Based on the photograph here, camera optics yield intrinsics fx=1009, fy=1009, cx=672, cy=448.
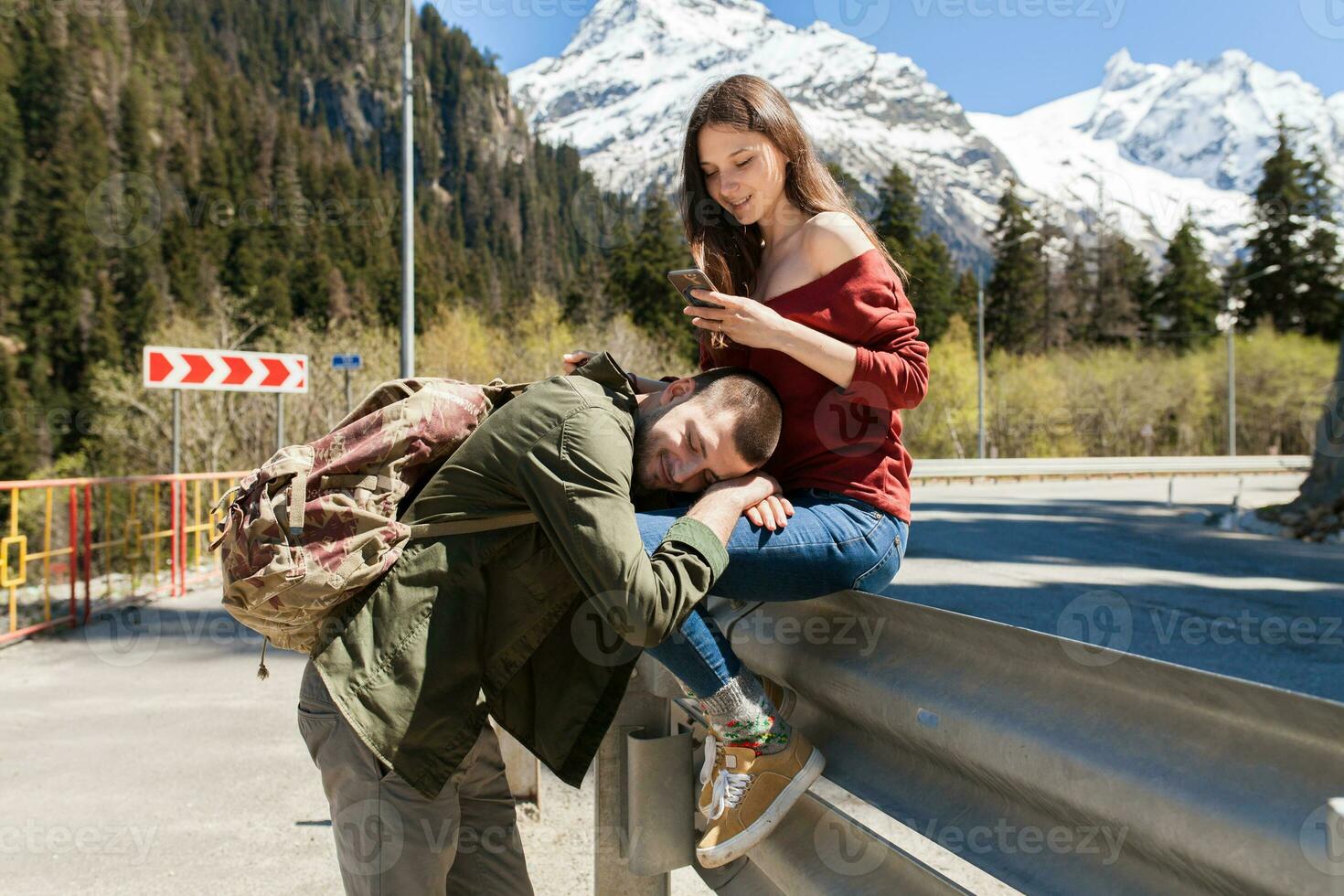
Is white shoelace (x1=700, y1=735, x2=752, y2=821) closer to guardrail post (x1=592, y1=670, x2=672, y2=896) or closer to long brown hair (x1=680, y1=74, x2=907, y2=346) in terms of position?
guardrail post (x1=592, y1=670, x2=672, y2=896)

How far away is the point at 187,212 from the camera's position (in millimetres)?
74750

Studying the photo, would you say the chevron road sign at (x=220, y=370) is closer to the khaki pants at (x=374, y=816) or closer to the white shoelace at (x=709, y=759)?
the khaki pants at (x=374, y=816)

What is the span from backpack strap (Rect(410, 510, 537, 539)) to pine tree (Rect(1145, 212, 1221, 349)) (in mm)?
73186

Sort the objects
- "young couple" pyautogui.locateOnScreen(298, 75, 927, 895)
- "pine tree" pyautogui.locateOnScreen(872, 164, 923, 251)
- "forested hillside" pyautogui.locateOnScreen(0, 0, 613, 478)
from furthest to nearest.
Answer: "forested hillside" pyautogui.locateOnScreen(0, 0, 613, 478) → "pine tree" pyautogui.locateOnScreen(872, 164, 923, 251) → "young couple" pyautogui.locateOnScreen(298, 75, 927, 895)

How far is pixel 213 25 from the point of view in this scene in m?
137

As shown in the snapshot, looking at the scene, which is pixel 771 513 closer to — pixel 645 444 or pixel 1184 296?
pixel 645 444

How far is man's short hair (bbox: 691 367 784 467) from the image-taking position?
215 centimetres

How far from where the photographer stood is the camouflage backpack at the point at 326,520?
186cm

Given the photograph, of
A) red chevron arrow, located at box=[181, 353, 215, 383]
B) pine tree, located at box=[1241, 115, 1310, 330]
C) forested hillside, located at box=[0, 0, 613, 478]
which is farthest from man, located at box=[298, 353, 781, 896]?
pine tree, located at box=[1241, 115, 1310, 330]

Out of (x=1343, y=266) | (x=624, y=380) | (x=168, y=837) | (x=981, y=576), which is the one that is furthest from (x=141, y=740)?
(x=1343, y=266)

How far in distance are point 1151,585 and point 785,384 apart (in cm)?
863

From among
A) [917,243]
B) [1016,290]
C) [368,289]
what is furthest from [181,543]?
[368,289]

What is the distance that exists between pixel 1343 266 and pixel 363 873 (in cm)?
7672

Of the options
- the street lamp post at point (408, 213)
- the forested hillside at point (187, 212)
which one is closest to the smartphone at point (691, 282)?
the street lamp post at point (408, 213)
